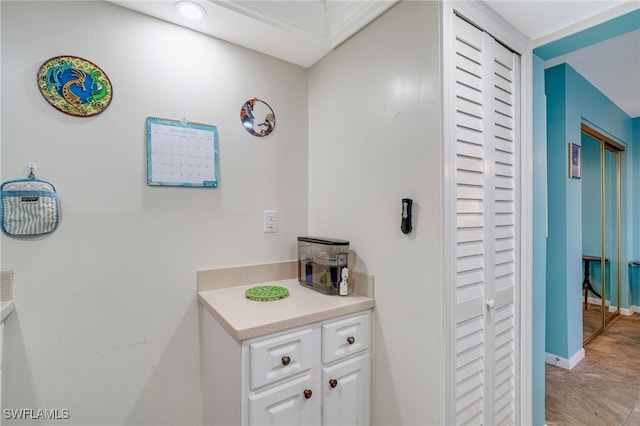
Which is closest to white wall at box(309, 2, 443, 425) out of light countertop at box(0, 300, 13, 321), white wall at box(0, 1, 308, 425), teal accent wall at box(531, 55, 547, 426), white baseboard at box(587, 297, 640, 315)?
white wall at box(0, 1, 308, 425)

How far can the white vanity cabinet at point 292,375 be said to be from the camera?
1.09m

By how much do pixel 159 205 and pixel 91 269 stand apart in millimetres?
388

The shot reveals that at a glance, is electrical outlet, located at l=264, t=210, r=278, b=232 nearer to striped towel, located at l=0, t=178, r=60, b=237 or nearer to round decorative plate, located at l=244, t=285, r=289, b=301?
round decorative plate, located at l=244, t=285, r=289, b=301

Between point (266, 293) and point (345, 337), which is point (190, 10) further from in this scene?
point (345, 337)

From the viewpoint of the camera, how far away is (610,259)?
3.31 m

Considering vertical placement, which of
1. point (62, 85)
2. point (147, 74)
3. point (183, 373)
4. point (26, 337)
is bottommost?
point (183, 373)

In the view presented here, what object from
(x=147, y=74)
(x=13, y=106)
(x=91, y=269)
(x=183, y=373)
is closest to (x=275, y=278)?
(x=183, y=373)

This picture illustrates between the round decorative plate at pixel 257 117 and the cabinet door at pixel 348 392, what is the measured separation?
1.32 metres

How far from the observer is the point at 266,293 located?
144cm

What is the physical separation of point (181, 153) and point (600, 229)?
4.08 metres

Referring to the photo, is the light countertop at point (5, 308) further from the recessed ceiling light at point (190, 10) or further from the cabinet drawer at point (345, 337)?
the recessed ceiling light at point (190, 10)

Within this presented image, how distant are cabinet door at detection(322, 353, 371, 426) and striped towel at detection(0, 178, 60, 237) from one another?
1.32 meters

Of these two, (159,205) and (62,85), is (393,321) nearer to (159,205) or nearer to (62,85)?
(159,205)

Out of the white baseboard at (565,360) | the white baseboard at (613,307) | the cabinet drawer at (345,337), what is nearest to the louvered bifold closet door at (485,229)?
the cabinet drawer at (345,337)
